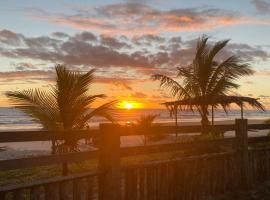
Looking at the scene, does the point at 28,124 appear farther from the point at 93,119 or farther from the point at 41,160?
the point at 41,160

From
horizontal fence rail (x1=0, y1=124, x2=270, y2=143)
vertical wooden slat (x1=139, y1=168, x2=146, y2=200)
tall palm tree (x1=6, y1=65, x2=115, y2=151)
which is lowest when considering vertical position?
vertical wooden slat (x1=139, y1=168, x2=146, y2=200)

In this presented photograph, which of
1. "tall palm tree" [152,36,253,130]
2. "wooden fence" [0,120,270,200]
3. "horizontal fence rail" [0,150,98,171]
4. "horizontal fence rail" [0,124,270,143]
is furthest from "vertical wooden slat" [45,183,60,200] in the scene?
"tall palm tree" [152,36,253,130]

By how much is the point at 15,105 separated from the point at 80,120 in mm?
1734

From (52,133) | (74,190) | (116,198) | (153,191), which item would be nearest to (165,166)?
(153,191)

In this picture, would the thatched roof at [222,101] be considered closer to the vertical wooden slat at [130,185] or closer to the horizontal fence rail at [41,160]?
the vertical wooden slat at [130,185]

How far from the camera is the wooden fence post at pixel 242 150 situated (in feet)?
27.2

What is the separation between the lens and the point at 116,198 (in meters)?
5.66

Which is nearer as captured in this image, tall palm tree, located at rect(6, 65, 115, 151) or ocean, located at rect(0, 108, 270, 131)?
tall palm tree, located at rect(6, 65, 115, 151)

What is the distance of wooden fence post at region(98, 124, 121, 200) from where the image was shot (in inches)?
221

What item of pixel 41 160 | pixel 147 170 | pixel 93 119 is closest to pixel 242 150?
pixel 147 170

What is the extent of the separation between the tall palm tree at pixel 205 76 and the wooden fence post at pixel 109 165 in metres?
14.0

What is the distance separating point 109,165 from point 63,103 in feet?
16.5

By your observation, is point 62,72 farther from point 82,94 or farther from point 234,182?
point 234,182

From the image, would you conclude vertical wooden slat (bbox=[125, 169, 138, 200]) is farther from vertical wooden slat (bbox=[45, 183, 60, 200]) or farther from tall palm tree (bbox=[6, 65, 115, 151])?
tall palm tree (bbox=[6, 65, 115, 151])
